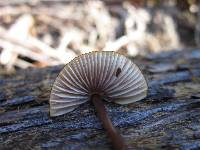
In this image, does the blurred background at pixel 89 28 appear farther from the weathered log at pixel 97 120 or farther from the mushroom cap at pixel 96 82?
the mushroom cap at pixel 96 82

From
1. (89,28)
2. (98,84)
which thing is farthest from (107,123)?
(89,28)

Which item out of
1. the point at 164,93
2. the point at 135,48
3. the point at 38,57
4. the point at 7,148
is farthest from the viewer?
the point at 135,48

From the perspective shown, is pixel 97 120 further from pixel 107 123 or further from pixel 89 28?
pixel 89 28

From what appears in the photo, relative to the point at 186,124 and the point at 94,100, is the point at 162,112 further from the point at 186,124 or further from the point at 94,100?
the point at 94,100

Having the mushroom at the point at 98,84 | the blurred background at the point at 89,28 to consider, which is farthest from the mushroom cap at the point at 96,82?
the blurred background at the point at 89,28

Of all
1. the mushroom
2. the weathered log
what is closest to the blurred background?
the weathered log

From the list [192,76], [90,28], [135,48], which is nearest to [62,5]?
[90,28]
